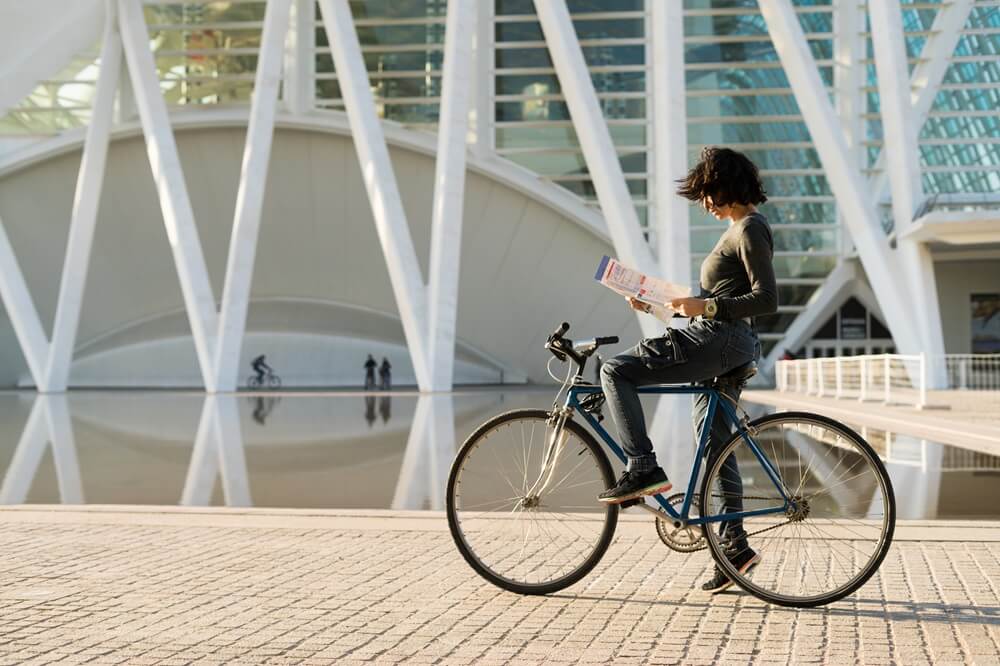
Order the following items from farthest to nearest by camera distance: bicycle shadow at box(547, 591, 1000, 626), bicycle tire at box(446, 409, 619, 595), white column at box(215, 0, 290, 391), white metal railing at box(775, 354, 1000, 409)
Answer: white column at box(215, 0, 290, 391) → white metal railing at box(775, 354, 1000, 409) → bicycle tire at box(446, 409, 619, 595) → bicycle shadow at box(547, 591, 1000, 626)

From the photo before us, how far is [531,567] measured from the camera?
4.73 metres

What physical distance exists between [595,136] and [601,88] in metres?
13.8

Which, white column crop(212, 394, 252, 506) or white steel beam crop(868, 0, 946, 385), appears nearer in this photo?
white column crop(212, 394, 252, 506)

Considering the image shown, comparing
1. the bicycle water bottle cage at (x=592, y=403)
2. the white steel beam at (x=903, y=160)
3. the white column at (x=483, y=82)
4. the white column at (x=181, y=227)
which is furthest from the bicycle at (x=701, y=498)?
the white column at (x=483, y=82)

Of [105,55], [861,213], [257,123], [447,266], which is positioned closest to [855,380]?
[861,213]

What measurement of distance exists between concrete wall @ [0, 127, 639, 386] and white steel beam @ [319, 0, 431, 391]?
11469 millimetres

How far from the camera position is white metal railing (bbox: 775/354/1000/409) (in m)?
19.6

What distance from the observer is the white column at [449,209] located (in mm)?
28500

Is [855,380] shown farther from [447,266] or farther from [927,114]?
[927,114]

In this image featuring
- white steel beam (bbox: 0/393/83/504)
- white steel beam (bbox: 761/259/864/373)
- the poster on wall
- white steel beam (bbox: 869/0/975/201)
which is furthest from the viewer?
the poster on wall

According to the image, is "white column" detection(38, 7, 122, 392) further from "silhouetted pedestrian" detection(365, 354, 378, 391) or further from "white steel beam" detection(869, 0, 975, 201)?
"white steel beam" detection(869, 0, 975, 201)

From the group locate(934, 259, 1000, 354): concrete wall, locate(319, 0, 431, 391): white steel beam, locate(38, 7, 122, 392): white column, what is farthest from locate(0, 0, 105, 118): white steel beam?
locate(934, 259, 1000, 354): concrete wall

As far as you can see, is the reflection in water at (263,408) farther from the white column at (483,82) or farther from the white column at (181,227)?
the white column at (483,82)

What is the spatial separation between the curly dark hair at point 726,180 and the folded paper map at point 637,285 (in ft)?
1.73
